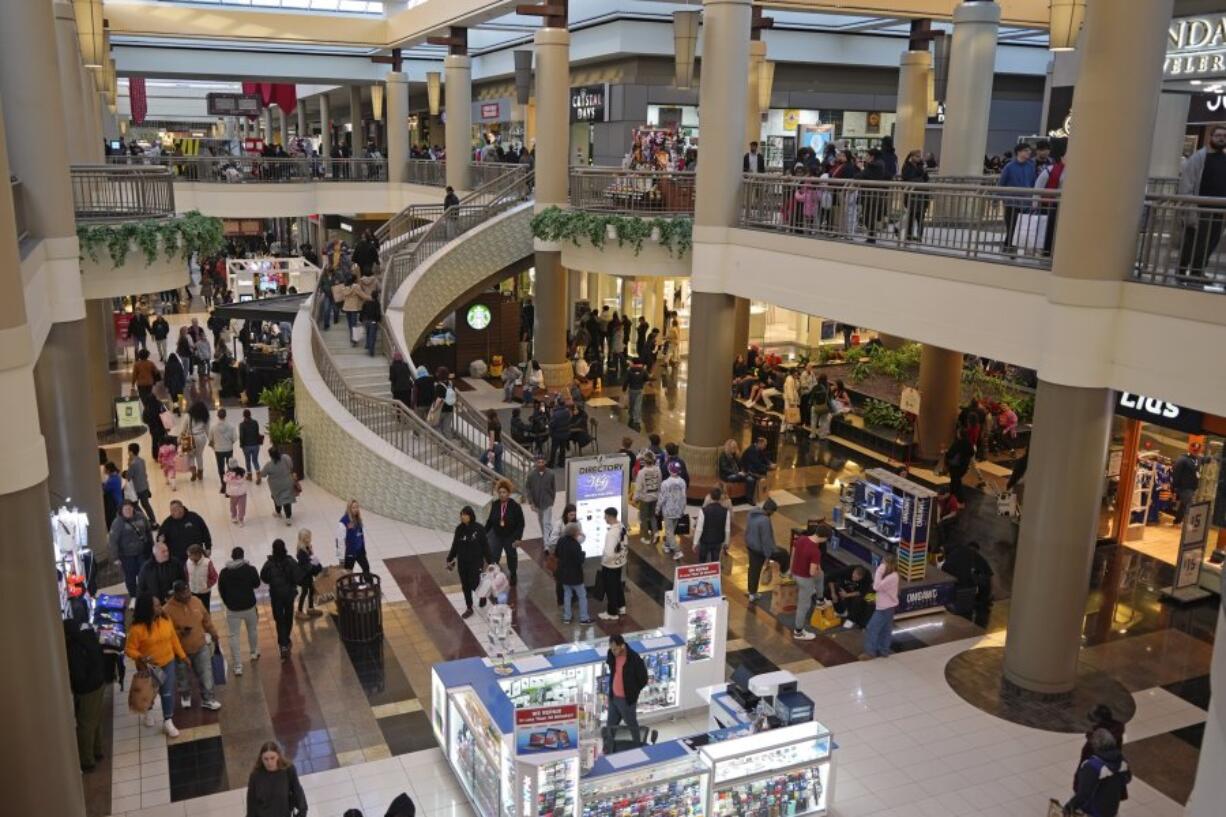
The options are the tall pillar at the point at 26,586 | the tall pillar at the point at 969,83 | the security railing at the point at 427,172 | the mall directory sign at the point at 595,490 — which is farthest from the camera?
the security railing at the point at 427,172

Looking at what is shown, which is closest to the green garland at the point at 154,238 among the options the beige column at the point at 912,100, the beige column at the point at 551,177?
the beige column at the point at 551,177

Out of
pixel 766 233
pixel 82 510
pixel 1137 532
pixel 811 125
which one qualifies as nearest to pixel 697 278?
pixel 766 233

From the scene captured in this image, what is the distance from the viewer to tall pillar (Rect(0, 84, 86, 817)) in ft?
23.6

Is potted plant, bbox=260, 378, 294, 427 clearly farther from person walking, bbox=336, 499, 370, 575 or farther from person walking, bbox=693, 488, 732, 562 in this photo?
person walking, bbox=693, 488, 732, 562

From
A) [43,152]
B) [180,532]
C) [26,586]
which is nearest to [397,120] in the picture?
[43,152]

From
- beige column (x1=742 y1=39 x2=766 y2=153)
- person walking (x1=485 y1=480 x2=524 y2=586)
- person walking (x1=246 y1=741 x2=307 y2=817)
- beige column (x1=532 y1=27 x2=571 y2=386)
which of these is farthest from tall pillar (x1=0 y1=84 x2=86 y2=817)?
beige column (x1=742 y1=39 x2=766 y2=153)

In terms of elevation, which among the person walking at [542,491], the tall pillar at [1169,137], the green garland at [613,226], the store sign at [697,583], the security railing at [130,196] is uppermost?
the tall pillar at [1169,137]

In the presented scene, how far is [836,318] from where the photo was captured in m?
14.8

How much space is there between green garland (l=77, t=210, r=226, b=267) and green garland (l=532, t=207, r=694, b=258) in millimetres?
6473

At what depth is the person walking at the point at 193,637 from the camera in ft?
32.7

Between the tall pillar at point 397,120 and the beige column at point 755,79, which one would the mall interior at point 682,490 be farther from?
the tall pillar at point 397,120

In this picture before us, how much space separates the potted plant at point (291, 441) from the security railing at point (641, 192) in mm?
7284

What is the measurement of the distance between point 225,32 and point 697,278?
20.9 m

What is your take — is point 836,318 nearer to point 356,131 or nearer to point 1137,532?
point 1137,532
